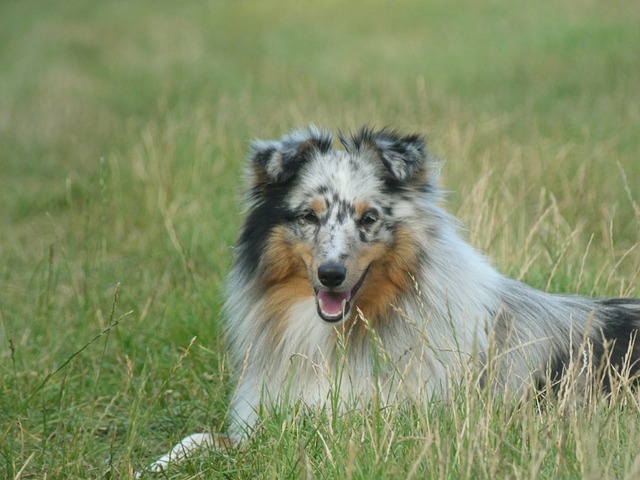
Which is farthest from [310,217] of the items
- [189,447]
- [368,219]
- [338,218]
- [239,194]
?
[239,194]

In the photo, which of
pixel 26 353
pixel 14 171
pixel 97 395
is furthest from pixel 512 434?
pixel 14 171

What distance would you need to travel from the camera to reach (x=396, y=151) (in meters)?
4.40

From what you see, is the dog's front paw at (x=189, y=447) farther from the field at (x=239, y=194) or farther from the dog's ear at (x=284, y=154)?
the dog's ear at (x=284, y=154)

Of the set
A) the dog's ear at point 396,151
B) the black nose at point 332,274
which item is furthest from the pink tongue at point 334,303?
the dog's ear at point 396,151

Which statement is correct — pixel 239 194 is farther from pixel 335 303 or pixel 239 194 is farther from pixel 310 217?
pixel 335 303

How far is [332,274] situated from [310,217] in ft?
1.18

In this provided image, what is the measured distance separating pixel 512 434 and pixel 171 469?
4.65 feet

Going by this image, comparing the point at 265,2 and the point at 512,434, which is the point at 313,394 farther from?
the point at 265,2

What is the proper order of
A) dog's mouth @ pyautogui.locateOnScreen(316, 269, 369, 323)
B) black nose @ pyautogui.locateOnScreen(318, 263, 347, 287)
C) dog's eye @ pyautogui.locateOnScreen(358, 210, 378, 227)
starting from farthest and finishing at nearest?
dog's eye @ pyautogui.locateOnScreen(358, 210, 378, 227)
dog's mouth @ pyautogui.locateOnScreen(316, 269, 369, 323)
black nose @ pyautogui.locateOnScreen(318, 263, 347, 287)

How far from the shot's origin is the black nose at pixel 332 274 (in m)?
4.07

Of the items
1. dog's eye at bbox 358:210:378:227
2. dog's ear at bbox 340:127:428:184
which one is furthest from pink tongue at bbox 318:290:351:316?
dog's ear at bbox 340:127:428:184

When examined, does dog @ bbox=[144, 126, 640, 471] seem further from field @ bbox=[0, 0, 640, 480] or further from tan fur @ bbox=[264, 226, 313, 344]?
field @ bbox=[0, 0, 640, 480]

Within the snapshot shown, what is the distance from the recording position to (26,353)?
17.3 ft

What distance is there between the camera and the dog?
4203mm
